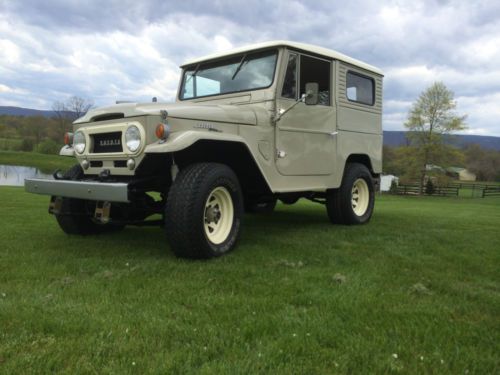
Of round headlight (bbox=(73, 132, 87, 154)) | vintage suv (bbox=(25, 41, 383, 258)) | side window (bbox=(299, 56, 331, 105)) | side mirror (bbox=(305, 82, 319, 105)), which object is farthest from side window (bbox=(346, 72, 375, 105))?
round headlight (bbox=(73, 132, 87, 154))

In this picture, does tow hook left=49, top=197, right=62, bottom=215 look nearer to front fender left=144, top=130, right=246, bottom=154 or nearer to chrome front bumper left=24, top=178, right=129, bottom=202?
chrome front bumper left=24, top=178, right=129, bottom=202

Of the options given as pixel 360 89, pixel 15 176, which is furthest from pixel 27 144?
pixel 360 89

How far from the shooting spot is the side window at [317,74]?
19.0ft

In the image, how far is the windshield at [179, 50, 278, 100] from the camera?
5.49 m

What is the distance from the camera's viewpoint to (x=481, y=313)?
302 cm

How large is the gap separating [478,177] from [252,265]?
8231 cm

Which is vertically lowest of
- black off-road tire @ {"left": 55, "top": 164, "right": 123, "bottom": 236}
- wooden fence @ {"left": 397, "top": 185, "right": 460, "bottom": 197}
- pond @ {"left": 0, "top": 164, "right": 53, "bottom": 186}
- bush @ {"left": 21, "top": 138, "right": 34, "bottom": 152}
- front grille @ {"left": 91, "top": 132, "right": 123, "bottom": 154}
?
wooden fence @ {"left": 397, "top": 185, "right": 460, "bottom": 197}

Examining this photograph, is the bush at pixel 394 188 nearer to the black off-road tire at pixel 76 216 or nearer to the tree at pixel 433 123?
the tree at pixel 433 123

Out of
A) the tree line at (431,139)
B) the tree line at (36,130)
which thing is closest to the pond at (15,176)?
the tree line at (36,130)

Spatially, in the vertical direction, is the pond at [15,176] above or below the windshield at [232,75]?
below

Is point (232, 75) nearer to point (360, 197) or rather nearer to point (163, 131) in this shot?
point (163, 131)

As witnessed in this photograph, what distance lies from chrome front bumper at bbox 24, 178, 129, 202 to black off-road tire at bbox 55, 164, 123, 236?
16.3 inches

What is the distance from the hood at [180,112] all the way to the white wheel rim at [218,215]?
0.79m

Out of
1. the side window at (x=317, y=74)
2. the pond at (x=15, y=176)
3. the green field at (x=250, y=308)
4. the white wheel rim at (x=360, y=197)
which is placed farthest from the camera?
the pond at (x=15, y=176)
